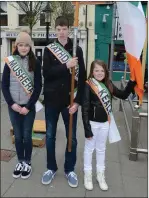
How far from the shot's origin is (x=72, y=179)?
10.7 feet

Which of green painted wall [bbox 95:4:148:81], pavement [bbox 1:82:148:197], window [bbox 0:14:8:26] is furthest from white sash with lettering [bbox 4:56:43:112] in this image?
window [bbox 0:14:8:26]

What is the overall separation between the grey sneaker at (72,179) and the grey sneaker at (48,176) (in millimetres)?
203

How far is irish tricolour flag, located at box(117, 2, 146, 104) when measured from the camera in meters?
3.10

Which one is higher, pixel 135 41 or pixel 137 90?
pixel 135 41

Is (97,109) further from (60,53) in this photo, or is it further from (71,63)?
(60,53)

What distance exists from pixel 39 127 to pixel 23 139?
161cm

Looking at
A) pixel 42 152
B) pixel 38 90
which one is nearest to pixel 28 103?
pixel 38 90

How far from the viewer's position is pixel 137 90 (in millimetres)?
3244

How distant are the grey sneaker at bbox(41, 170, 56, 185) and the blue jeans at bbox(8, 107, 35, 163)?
1.27 ft

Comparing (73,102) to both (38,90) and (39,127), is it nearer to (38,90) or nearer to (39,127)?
(38,90)

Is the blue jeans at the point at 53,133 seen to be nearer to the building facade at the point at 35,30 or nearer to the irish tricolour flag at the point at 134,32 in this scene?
the irish tricolour flag at the point at 134,32

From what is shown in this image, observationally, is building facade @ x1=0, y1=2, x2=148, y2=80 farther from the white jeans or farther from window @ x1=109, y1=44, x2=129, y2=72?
the white jeans

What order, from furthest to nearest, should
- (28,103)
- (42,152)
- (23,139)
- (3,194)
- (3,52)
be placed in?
(3,52), (42,152), (23,139), (28,103), (3,194)

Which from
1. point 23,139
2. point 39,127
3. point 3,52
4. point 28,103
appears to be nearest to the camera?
point 28,103
